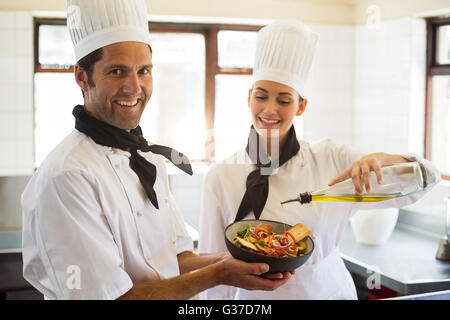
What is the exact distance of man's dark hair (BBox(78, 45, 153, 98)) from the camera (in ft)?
2.71

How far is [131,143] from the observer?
88 centimetres

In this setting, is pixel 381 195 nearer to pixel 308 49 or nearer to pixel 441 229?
pixel 308 49

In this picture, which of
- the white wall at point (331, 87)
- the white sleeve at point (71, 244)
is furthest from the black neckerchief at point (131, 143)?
the white wall at point (331, 87)

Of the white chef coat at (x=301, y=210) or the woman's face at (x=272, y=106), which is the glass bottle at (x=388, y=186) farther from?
the woman's face at (x=272, y=106)

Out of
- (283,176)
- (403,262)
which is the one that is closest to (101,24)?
(283,176)

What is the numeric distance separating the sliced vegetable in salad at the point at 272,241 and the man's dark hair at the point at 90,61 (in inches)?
15.8

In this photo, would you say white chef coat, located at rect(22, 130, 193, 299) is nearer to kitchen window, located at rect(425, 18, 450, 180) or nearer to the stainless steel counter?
the stainless steel counter

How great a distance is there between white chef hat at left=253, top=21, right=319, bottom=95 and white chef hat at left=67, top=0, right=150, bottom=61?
42cm

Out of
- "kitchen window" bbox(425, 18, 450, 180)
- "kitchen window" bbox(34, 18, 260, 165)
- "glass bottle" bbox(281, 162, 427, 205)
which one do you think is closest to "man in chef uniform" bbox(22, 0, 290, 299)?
"glass bottle" bbox(281, 162, 427, 205)

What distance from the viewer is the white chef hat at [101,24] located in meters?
0.83

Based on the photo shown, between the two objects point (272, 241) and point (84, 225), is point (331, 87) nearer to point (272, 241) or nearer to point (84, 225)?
point (272, 241)

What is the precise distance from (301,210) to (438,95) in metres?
1.38

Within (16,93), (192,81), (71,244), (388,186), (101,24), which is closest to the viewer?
(71,244)
